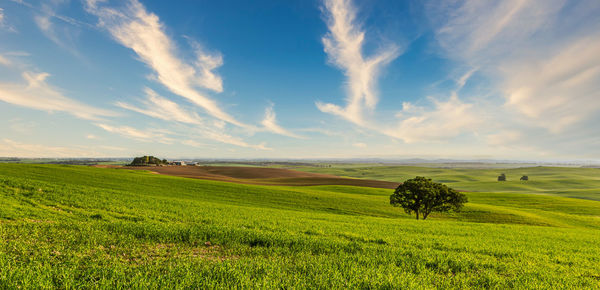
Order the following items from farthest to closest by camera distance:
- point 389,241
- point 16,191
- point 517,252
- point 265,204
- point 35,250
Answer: point 265,204
point 16,191
point 389,241
point 517,252
point 35,250

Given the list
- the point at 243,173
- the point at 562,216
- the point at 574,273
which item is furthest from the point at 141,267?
the point at 243,173

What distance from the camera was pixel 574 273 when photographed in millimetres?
7441

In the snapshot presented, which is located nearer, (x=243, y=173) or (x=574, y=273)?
(x=574, y=273)

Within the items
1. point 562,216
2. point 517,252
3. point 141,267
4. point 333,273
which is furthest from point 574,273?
point 562,216

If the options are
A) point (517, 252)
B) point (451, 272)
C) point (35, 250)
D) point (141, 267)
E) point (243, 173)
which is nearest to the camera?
point (141, 267)

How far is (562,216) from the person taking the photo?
3581cm

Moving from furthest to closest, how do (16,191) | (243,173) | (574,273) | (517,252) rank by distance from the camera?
(243,173) < (16,191) < (517,252) < (574,273)

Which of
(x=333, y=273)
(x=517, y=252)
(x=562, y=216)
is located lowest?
(x=562, y=216)

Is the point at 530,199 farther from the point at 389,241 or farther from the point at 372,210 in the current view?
the point at 389,241

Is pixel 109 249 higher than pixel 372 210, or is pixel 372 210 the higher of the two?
pixel 109 249

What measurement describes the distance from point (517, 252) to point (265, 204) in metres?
27.5

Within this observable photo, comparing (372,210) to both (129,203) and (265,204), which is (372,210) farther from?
(129,203)

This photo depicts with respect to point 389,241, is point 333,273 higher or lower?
higher

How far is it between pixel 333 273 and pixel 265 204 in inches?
1143
